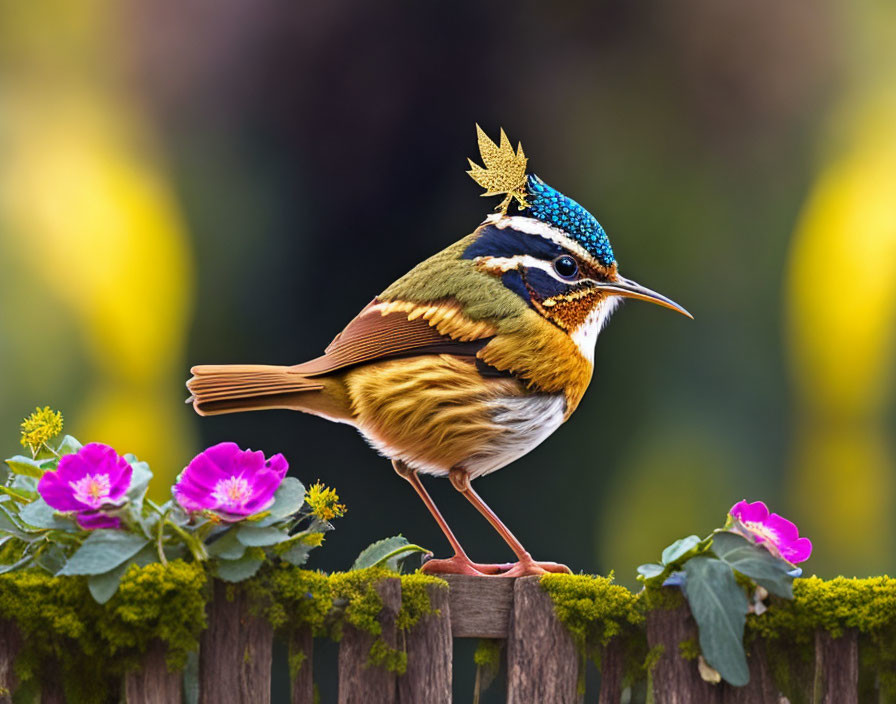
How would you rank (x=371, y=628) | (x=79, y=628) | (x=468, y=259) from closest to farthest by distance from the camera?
(x=79, y=628) < (x=371, y=628) < (x=468, y=259)

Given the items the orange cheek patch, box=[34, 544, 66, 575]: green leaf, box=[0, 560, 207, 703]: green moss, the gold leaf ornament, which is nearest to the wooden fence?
box=[0, 560, 207, 703]: green moss

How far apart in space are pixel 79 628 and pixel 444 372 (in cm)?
97

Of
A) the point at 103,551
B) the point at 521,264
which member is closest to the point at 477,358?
the point at 521,264

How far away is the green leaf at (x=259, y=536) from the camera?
84.2 inches

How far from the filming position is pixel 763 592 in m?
2.33

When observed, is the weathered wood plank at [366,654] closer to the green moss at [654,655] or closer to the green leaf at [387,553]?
the green leaf at [387,553]

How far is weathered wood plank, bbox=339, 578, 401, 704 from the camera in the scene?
2.30 metres

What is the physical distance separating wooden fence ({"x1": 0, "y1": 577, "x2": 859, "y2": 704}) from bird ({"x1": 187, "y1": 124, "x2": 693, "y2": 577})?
0.39ft

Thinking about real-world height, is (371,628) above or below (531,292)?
below

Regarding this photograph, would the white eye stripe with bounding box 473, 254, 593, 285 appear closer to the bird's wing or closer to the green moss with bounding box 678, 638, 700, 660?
the bird's wing

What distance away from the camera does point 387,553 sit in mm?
2426

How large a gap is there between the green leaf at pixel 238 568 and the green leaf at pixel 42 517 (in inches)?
12.2

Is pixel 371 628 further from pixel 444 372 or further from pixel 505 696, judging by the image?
pixel 444 372

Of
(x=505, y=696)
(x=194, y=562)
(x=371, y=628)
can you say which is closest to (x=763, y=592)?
(x=505, y=696)
